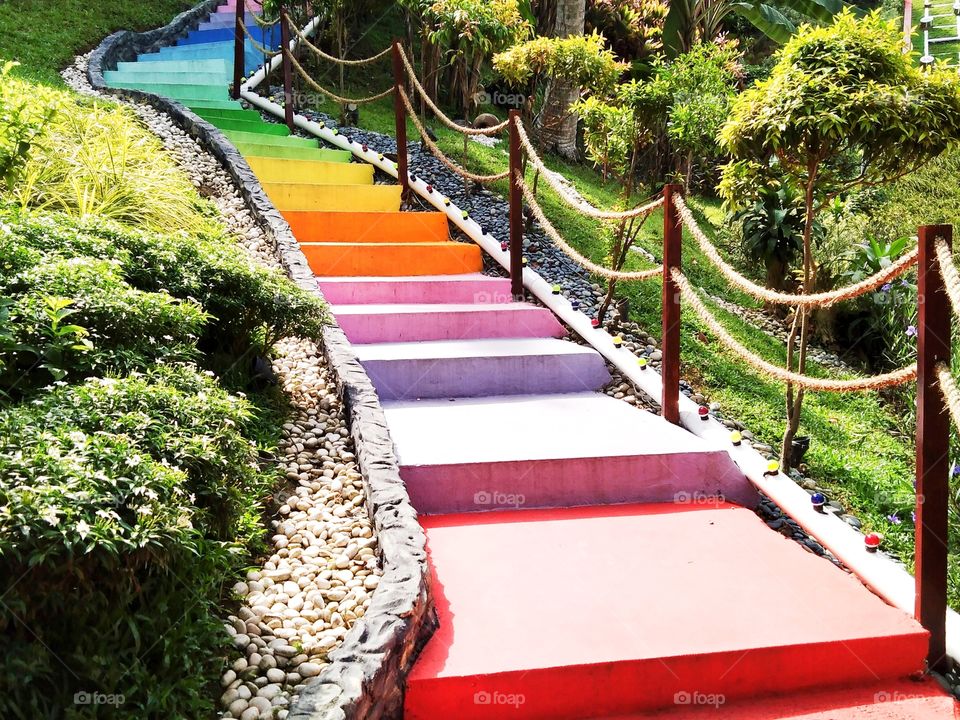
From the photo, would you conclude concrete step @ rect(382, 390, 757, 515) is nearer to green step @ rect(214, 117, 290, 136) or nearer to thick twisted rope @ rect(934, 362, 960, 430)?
thick twisted rope @ rect(934, 362, 960, 430)

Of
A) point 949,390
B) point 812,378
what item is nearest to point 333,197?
point 812,378

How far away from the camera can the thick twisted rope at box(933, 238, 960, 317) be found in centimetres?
255

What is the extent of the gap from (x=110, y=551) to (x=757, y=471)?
2.99m

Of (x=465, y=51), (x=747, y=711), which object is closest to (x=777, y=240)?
(x=465, y=51)

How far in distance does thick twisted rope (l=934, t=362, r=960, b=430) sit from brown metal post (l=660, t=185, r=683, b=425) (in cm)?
171

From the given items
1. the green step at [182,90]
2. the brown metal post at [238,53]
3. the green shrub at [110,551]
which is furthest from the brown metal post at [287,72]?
the green shrub at [110,551]

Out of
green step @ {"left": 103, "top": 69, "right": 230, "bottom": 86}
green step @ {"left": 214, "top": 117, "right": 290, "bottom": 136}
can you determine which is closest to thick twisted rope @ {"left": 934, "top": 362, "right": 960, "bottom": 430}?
green step @ {"left": 214, "top": 117, "right": 290, "bottom": 136}

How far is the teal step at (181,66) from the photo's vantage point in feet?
A: 38.6

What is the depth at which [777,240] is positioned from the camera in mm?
7641

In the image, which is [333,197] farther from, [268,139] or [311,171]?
[268,139]

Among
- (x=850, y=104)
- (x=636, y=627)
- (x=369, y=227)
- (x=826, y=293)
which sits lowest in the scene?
(x=636, y=627)

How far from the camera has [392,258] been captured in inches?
258

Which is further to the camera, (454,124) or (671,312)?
(454,124)

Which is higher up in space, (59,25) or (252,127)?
(59,25)
